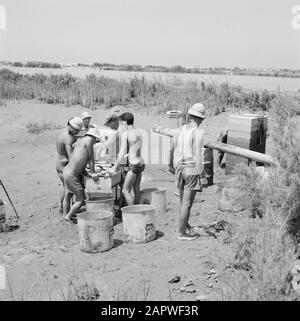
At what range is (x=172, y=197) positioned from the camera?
866 centimetres

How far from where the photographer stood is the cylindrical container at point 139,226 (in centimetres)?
630

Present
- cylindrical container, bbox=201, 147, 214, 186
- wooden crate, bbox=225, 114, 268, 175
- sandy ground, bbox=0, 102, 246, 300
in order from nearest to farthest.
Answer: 1. sandy ground, bbox=0, 102, 246, 300
2. cylindrical container, bbox=201, 147, 214, 186
3. wooden crate, bbox=225, 114, 268, 175

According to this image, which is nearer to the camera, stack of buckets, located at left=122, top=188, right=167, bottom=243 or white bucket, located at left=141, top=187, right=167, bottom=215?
stack of buckets, located at left=122, top=188, right=167, bottom=243

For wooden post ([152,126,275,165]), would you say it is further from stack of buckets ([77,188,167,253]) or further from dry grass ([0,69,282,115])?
dry grass ([0,69,282,115])

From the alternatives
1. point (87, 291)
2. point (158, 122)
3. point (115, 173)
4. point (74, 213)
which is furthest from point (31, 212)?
point (158, 122)

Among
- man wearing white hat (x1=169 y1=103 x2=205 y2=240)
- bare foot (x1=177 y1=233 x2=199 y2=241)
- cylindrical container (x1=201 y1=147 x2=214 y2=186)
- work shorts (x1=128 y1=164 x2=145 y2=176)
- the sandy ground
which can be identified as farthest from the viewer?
cylindrical container (x1=201 y1=147 x2=214 y2=186)

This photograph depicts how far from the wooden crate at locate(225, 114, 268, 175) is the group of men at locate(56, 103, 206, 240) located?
2.57 m

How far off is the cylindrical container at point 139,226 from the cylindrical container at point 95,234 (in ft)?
0.96

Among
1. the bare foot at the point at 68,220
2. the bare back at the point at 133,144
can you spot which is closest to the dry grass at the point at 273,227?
the bare back at the point at 133,144

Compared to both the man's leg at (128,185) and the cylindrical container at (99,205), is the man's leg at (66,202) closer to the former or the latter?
the cylindrical container at (99,205)

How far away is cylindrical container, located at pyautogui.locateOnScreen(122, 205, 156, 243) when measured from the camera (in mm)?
6301

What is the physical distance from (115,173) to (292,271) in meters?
3.37

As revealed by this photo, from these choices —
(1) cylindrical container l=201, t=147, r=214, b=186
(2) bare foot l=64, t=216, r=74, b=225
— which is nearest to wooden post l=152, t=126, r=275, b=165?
(1) cylindrical container l=201, t=147, r=214, b=186

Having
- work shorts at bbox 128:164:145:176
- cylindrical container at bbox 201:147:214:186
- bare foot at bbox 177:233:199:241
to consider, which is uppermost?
work shorts at bbox 128:164:145:176
